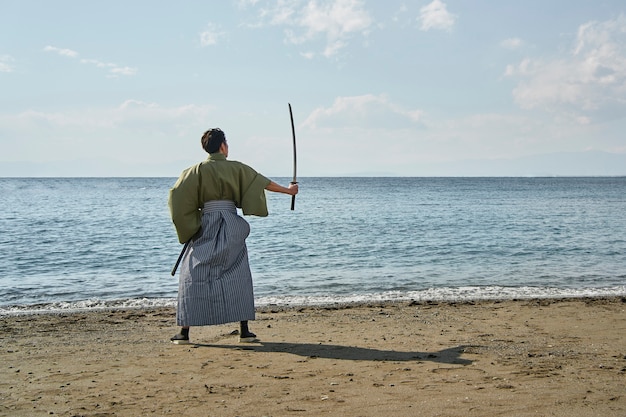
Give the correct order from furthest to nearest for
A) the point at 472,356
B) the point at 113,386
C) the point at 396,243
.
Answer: the point at 396,243 → the point at 472,356 → the point at 113,386

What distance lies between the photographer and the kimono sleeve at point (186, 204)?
5.66 meters

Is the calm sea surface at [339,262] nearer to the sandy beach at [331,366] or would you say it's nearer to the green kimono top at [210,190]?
the sandy beach at [331,366]

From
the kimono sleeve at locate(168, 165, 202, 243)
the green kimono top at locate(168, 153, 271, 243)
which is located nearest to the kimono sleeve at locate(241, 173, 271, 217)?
the green kimono top at locate(168, 153, 271, 243)

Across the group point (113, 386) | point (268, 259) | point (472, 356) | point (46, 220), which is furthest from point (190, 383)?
point (46, 220)

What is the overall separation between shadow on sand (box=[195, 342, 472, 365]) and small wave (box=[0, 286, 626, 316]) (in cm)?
295

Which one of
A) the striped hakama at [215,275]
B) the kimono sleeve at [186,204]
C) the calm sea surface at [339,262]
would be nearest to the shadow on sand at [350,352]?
the striped hakama at [215,275]

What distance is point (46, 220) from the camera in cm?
2562

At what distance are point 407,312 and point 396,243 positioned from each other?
972cm

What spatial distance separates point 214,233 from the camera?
5727 mm

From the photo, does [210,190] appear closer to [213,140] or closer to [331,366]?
[213,140]

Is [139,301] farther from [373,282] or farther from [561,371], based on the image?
[561,371]

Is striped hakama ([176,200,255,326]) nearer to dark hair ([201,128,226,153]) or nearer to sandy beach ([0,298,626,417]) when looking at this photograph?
sandy beach ([0,298,626,417])

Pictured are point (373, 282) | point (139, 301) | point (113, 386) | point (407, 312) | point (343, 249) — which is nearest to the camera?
point (113, 386)

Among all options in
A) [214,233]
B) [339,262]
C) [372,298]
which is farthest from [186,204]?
[339,262]
